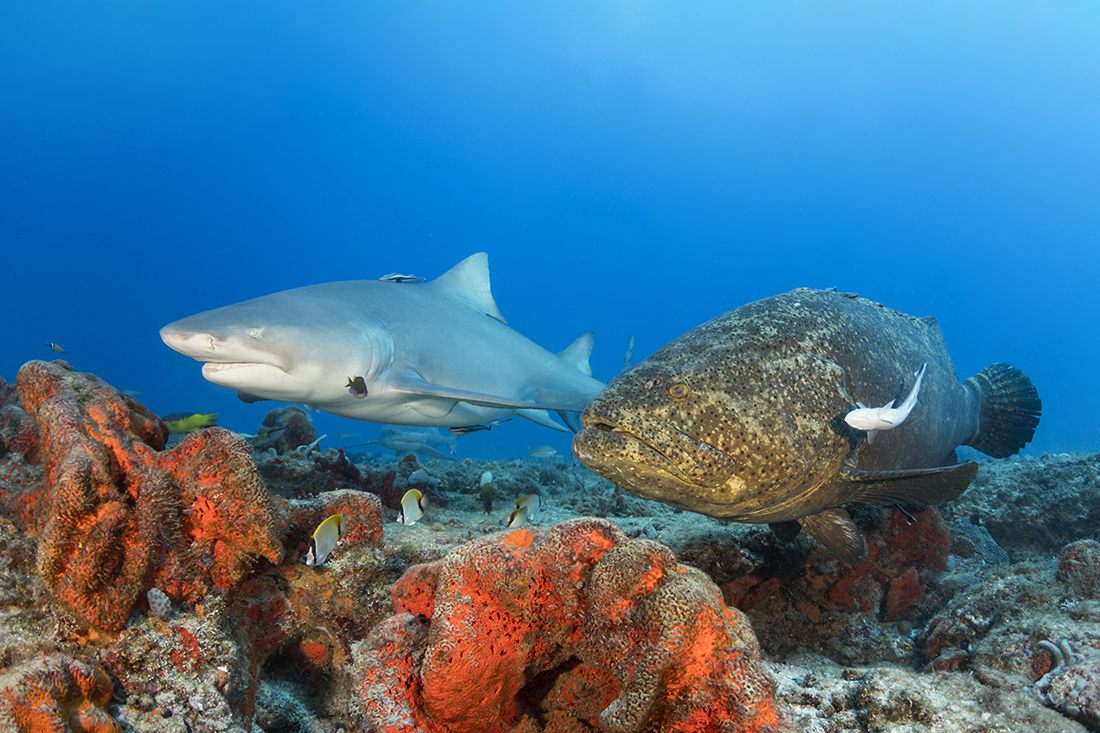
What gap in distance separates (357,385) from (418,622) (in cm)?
325

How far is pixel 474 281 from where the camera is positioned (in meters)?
6.97

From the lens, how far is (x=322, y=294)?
517 centimetres

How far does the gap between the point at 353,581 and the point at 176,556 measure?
93cm

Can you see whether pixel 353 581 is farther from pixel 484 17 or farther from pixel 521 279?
pixel 521 279

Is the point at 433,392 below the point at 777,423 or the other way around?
the other way around

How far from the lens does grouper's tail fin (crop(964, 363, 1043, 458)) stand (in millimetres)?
5070

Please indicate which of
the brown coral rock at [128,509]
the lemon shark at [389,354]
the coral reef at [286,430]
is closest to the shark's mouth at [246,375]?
the lemon shark at [389,354]

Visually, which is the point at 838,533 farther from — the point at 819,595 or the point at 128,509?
the point at 128,509

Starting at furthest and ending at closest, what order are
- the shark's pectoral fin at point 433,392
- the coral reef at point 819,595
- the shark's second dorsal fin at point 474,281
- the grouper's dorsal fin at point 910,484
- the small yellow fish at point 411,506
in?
1. the shark's second dorsal fin at point 474,281
2. the shark's pectoral fin at point 433,392
3. the small yellow fish at point 411,506
4. the coral reef at point 819,595
5. the grouper's dorsal fin at point 910,484

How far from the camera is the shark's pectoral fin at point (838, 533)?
3363mm

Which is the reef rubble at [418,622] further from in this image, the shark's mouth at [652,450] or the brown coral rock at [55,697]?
the shark's mouth at [652,450]

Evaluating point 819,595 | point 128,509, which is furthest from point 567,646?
point 819,595

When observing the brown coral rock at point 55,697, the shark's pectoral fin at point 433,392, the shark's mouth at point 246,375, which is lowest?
the brown coral rock at point 55,697

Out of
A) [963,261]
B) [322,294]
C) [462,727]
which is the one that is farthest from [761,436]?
[963,261]
